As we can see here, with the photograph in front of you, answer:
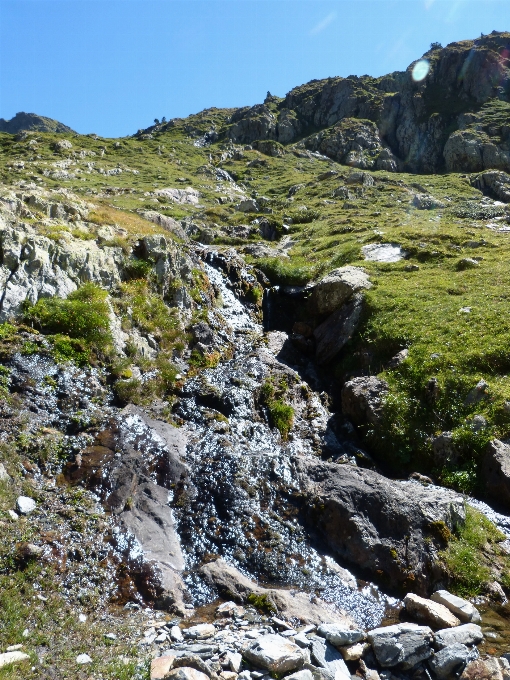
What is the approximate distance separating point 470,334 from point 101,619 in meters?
18.4

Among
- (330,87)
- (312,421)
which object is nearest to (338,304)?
(312,421)

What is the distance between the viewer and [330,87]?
164750mm

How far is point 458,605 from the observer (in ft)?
32.0

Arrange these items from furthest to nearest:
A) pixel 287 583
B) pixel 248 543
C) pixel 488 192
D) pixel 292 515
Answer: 1. pixel 488 192
2. pixel 292 515
3. pixel 248 543
4. pixel 287 583

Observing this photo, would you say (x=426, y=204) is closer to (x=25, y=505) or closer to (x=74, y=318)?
(x=74, y=318)

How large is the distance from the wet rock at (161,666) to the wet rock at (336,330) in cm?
1765

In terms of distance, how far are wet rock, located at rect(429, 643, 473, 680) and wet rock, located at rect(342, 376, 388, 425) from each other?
9894 mm

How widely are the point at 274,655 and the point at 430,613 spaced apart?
4.02 meters

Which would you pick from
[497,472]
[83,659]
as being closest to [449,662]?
[83,659]

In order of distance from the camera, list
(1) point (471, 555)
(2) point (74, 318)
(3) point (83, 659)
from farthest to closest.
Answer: (2) point (74, 318) < (1) point (471, 555) < (3) point (83, 659)

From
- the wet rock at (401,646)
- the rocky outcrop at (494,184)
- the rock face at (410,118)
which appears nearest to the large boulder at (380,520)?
the wet rock at (401,646)

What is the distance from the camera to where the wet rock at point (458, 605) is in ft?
31.3

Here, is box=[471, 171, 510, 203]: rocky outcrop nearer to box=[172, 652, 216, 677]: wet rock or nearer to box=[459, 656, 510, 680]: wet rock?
box=[459, 656, 510, 680]: wet rock

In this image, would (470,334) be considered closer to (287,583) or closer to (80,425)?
(287,583)
